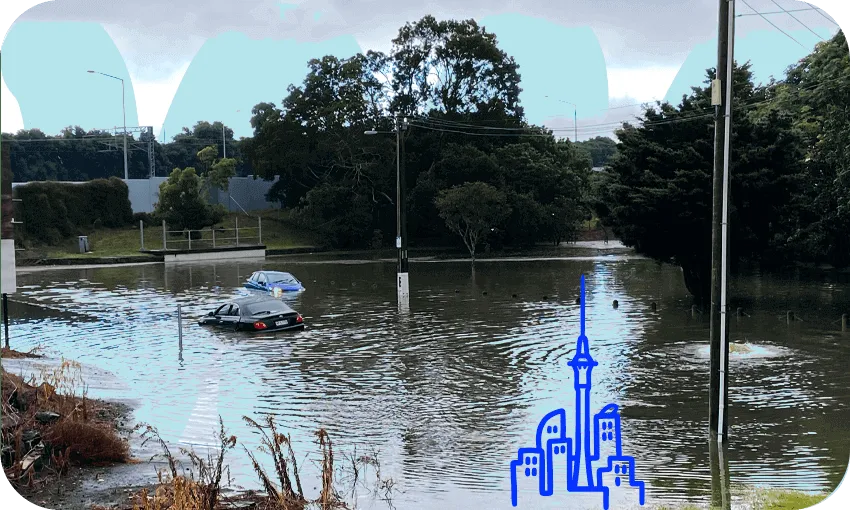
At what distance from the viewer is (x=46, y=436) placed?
37.3 feet

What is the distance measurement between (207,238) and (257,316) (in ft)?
156

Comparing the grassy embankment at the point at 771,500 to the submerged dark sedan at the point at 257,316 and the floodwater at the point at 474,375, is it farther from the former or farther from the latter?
the submerged dark sedan at the point at 257,316

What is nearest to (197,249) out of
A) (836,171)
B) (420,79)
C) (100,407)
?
(420,79)

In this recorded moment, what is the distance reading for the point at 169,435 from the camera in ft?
49.6

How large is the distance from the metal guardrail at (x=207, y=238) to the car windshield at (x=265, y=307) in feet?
125

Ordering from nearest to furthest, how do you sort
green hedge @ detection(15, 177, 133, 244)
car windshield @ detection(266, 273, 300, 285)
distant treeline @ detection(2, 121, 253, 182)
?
car windshield @ detection(266, 273, 300, 285) < green hedge @ detection(15, 177, 133, 244) < distant treeline @ detection(2, 121, 253, 182)

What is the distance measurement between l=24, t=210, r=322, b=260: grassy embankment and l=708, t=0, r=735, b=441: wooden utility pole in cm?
5487

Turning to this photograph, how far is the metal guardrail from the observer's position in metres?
67.3

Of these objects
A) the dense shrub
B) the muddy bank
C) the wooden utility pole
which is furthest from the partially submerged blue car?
the dense shrub

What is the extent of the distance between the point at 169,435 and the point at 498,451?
5.56 m

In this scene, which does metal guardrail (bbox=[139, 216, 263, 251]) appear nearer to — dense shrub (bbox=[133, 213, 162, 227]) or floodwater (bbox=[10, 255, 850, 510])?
dense shrub (bbox=[133, 213, 162, 227])

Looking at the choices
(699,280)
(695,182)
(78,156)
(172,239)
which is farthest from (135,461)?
(78,156)

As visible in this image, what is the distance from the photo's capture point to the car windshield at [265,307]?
28188mm

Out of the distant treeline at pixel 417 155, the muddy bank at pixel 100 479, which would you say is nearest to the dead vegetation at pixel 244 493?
the muddy bank at pixel 100 479
